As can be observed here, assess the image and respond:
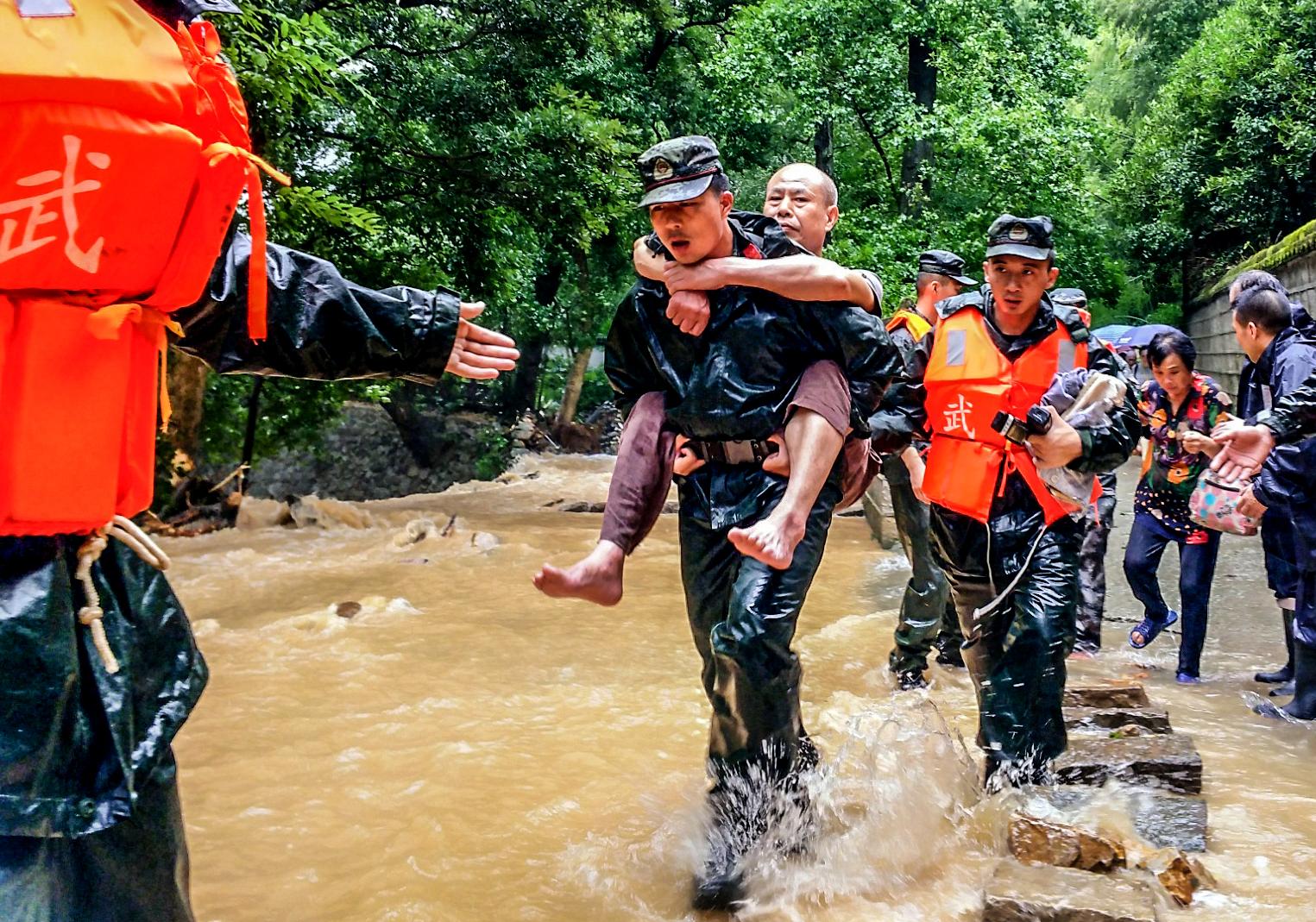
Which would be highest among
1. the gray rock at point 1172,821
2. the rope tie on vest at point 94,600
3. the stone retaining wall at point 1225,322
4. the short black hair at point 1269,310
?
the stone retaining wall at point 1225,322

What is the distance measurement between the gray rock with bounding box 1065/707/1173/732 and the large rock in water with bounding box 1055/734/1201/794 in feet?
1.00

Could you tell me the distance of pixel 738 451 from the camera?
346cm

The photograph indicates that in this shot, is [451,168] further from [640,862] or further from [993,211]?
[640,862]

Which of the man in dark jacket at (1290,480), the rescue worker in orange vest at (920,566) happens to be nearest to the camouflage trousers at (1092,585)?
the rescue worker in orange vest at (920,566)

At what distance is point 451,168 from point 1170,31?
72.0 feet

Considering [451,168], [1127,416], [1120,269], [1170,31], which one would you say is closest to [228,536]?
[451,168]

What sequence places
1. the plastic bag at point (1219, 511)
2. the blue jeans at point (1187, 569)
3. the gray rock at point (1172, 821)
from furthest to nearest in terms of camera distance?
the blue jeans at point (1187, 569)
the plastic bag at point (1219, 511)
the gray rock at point (1172, 821)

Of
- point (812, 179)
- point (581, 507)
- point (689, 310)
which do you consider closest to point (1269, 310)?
point (812, 179)

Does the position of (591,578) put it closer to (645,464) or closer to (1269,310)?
(645,464)

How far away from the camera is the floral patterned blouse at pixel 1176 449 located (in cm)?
612

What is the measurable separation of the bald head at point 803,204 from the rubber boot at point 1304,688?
10.4ft

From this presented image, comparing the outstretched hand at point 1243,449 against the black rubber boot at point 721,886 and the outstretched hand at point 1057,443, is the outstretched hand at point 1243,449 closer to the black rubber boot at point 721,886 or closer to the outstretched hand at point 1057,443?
the outstretched hand at point 1057,443

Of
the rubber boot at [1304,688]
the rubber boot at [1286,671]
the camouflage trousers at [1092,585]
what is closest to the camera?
the rubber boot at [1304,688]

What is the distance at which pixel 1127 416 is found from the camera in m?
3.93
